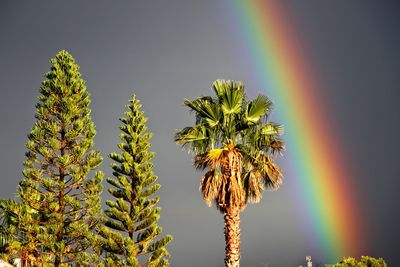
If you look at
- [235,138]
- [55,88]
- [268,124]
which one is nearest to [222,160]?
[235,138]

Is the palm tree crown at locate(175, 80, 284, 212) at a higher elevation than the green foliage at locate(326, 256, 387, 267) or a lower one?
higher

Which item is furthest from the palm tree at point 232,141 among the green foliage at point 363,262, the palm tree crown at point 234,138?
the green foliage at point 363,262

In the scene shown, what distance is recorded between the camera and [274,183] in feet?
53.8

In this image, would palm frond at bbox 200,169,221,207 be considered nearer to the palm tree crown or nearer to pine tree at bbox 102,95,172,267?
the palm tree crown

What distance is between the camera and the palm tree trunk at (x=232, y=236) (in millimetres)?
14969

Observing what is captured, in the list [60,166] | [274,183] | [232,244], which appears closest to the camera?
[232,244]

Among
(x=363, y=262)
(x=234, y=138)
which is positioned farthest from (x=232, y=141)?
(x=363, y=262)

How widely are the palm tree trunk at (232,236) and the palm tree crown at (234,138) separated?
0.62 metres

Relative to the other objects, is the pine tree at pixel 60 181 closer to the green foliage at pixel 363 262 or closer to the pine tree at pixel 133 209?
the pine tree at pixel 133 209

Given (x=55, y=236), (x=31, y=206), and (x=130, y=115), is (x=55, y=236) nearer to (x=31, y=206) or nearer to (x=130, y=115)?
(x=31, y=206)

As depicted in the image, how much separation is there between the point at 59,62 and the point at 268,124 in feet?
67.0

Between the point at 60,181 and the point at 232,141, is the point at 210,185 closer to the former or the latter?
the point at 232,141

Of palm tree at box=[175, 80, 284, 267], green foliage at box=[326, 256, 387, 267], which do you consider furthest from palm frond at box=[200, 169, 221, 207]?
green foliage at box=[326, 256, 387, 267]

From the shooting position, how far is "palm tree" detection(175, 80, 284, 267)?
52.1 ft
